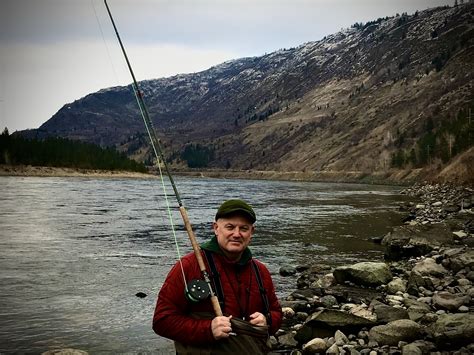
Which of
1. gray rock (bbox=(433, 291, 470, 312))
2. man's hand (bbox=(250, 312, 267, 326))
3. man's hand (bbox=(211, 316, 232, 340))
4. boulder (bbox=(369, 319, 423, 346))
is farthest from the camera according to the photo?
gray rock (bbox=(433, 291, 470, 312))

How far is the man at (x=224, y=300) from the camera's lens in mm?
3969

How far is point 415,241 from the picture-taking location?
17672mm

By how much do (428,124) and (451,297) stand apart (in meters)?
→ 127

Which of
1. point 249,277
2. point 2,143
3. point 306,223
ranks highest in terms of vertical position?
point 2,143

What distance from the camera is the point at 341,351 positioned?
315 inches

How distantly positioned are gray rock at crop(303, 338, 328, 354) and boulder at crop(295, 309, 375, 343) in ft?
1.92

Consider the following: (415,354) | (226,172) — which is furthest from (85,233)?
(226,172)

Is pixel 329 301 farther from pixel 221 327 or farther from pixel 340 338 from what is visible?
pixel 221 327

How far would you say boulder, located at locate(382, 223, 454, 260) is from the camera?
1733 cm

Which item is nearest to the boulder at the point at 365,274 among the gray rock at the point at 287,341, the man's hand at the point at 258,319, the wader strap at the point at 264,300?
the gray rock at the point at 287,341

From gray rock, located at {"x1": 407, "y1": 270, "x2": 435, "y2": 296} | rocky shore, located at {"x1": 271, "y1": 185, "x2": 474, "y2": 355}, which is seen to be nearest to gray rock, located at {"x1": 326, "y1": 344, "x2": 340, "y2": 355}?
rocky shore, located at {"x1": 271, "y1": 185, "x2": 474, "y2": 355}

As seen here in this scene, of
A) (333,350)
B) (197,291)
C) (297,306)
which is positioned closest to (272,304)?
(197,291)

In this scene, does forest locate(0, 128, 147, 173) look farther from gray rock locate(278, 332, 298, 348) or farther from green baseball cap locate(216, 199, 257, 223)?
green baseball cap locate(216, 199, 257, 223)

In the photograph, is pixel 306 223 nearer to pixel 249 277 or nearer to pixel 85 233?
pixel 85 233
